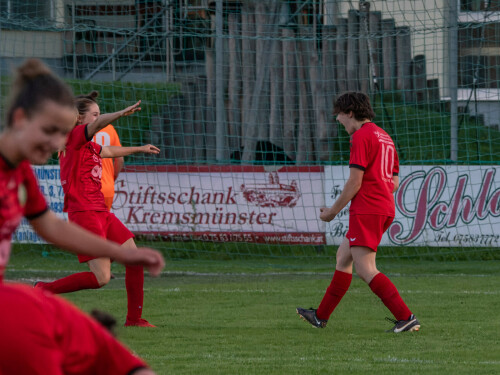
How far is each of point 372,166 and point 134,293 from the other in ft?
6.85

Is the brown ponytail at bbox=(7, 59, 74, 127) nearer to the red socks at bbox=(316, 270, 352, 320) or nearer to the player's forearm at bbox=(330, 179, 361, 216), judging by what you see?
the player's forearm at bbox=(330, 179, 361, 216)

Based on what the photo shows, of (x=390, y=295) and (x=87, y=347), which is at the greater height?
(x=87, y=347)

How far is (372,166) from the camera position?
723 cm

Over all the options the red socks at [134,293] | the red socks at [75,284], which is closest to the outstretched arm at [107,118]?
the red socks at [75,284]

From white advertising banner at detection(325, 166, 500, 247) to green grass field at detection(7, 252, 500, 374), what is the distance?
0.37m

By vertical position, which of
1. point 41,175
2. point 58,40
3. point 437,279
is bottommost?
point 437,279

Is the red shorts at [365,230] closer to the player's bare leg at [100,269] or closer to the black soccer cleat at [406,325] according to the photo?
the black soccer cleat at [406,325]

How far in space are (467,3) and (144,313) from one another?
8703mm

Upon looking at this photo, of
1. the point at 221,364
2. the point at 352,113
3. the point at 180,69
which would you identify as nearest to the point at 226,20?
the point at 180,69

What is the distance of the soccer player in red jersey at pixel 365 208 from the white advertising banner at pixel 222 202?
5.68m

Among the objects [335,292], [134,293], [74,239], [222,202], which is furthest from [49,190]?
[74,239]

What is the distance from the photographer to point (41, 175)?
537 inches

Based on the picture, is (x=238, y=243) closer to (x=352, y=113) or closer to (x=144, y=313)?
(x=144, y=313)

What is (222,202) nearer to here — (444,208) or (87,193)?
(444,208)
